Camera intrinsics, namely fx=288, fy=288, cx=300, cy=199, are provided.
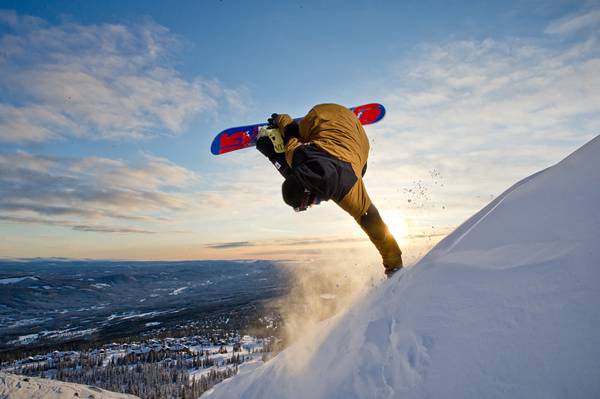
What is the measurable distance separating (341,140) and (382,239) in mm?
1758

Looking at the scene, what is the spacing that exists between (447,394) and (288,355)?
274 cm

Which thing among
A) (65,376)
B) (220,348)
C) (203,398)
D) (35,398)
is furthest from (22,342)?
(203,398)

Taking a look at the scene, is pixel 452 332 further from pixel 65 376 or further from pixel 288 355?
pixel 65 376

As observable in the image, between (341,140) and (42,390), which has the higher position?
(341,140)

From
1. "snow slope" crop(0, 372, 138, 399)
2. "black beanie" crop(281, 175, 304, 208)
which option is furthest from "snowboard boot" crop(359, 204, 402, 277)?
"snow slope" crop(0, 372, 138, 399)

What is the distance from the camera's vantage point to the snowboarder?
151 inches

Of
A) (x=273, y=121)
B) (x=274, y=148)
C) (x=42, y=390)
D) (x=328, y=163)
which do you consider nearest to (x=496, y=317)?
(x=328, y=163)

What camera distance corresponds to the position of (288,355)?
4.06 m

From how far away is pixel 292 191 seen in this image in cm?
396

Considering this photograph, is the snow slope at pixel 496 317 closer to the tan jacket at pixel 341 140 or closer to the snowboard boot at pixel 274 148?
the tan jacket at pixel 341 140

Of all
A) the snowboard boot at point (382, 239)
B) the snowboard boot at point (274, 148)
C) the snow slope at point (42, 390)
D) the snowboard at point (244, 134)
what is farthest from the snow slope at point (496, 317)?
the snow slope at point (42, 390)

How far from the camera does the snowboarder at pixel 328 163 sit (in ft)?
12.6

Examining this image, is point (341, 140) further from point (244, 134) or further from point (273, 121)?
point (244, 134)

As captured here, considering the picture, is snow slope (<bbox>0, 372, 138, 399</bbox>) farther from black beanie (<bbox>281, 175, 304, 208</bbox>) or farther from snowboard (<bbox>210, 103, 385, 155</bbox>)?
black beanie (<bbox>281, 175, 304, 208</bbox>)
